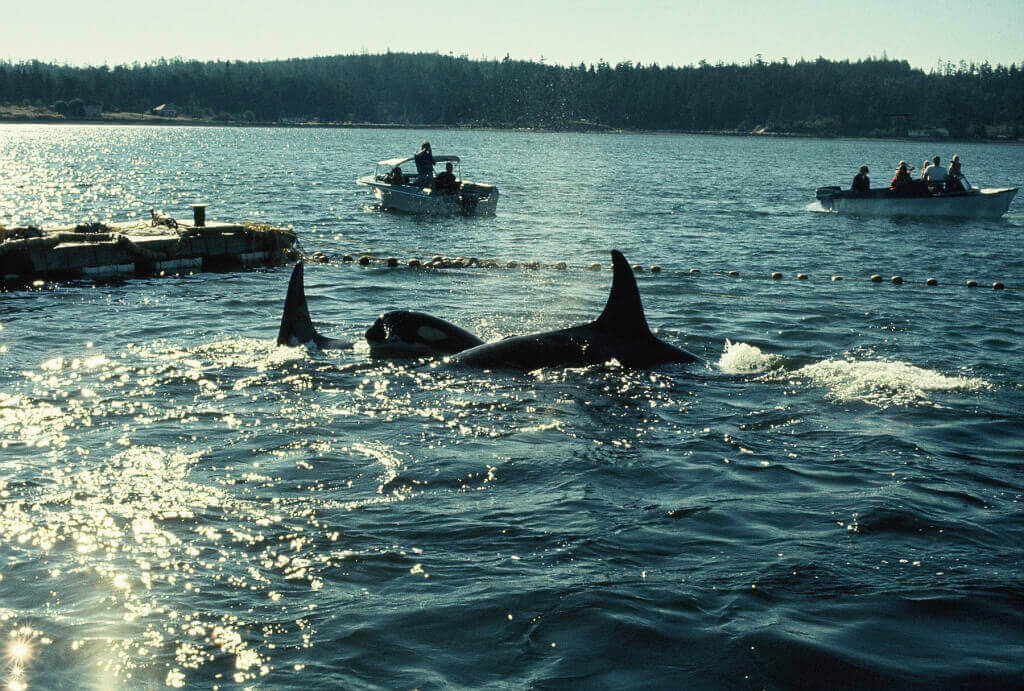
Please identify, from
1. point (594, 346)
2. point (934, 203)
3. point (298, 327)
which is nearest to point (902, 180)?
point (934, 203)

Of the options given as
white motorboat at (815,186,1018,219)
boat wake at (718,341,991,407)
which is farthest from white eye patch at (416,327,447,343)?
white motorboat at (815,186,1018,219)

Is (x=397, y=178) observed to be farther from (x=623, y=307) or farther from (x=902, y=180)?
(x=623, y=307)

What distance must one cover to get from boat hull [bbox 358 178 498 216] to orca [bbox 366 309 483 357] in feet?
84.7

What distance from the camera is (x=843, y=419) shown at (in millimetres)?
11320

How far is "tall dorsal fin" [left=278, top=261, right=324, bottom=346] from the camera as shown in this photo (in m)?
14.4

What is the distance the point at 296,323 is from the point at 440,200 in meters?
25.5

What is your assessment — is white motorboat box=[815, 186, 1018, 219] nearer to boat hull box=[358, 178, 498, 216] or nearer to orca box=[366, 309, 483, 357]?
boat hull box=[358, 178, 498, 216]

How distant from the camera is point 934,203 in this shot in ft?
134

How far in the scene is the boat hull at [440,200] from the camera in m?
39.6

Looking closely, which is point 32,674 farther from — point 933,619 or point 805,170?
point 805,170

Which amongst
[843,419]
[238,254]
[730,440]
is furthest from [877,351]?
[238,254]

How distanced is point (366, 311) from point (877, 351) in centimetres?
930

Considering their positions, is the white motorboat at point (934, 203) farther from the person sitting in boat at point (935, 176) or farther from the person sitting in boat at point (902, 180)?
the person sitting in boat at point (935, 176)

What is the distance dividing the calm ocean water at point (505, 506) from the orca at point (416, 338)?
1.91 ft
